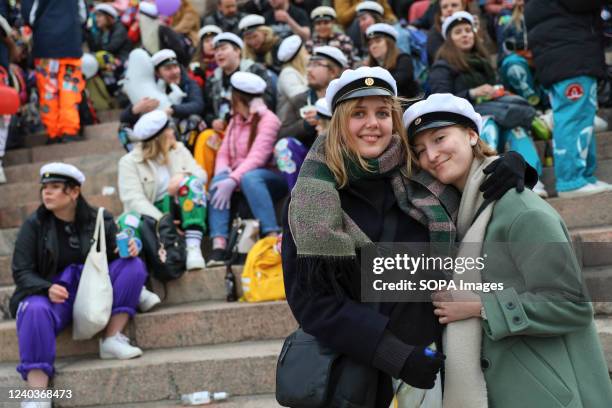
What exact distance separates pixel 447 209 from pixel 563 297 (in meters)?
0.47

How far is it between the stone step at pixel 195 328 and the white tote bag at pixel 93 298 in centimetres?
26

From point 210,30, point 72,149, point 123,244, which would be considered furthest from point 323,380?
point 210,30

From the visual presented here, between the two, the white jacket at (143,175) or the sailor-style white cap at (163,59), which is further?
the sailor-style white cap at (163,59)

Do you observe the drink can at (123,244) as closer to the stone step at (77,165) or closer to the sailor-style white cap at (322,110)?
the sailor-style white cap at (322,110)

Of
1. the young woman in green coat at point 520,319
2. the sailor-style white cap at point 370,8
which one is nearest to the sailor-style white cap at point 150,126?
the sailor-style white cap at point 370,8

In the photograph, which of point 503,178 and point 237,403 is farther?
point 237,403

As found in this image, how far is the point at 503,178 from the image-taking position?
7.91 feet

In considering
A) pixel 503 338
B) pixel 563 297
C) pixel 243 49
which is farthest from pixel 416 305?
pixel 243 49

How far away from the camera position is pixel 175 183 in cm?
590

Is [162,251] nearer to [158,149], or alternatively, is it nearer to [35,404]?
[158,149]

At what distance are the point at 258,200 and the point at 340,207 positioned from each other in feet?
11.3

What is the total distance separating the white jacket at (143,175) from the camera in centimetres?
593

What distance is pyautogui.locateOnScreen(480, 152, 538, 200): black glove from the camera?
7.89 feet

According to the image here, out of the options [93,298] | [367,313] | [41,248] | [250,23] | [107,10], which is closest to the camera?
[367,313]
